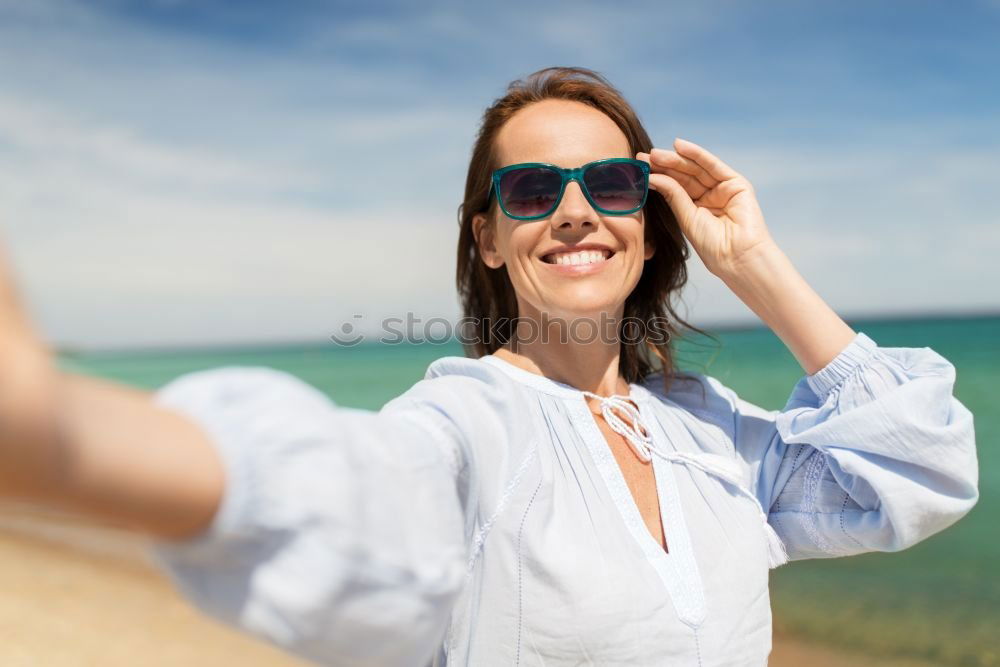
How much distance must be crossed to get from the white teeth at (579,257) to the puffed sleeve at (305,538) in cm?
116

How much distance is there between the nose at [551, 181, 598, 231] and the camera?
2.12m

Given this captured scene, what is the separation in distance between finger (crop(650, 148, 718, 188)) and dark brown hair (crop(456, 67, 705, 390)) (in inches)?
3.1

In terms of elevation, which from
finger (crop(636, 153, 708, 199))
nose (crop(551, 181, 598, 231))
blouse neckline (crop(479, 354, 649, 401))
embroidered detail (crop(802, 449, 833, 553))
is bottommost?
embroidered detail (crop(802, 449, 833, 553))

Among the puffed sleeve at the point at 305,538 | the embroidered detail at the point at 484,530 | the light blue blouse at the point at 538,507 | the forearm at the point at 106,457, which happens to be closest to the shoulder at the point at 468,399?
the light blue blouse at the point at 538,507

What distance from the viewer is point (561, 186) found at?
2133mm

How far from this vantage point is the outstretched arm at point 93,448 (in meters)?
0.66

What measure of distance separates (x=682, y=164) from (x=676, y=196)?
3.7 inches

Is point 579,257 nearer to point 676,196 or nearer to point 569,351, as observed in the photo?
point 569,351

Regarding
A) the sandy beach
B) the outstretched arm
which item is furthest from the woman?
the sandy beach

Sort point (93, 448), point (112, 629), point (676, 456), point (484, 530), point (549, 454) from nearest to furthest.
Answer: point (93, 448), point (484, 530), point (549, 454), point (676, 456), point (112, 629)

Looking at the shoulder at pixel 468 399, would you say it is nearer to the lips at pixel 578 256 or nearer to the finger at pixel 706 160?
the lips at pixel 578 256

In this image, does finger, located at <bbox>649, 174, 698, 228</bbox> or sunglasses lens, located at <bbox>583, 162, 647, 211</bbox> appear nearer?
sunglasses lens, located at <bbox>583, 162, 647, 211</bbox>

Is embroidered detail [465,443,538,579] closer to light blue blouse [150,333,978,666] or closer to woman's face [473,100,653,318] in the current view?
light blue blouse [150,333,978,666]

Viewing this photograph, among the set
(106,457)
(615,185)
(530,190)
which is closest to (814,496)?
(615,185)
